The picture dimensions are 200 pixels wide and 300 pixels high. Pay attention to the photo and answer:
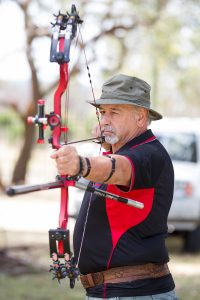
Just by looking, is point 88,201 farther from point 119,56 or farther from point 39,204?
point 39,204

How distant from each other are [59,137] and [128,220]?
451 millimetres

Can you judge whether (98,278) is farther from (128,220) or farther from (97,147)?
(97,147)

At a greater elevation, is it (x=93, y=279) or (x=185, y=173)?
(x=93, y=279)

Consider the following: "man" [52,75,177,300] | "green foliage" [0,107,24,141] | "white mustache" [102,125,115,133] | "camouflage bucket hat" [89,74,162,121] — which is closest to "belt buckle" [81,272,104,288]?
"man" [52,75,177,300]

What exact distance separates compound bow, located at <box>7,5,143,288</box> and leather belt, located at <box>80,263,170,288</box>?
0.10m

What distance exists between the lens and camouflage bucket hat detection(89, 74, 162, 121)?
320cm

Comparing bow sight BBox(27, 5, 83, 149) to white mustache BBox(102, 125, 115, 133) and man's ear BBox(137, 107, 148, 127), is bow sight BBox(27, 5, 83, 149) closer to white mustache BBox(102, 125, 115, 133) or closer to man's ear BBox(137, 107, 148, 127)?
white mustache BBox(102, 125, 115, 133)

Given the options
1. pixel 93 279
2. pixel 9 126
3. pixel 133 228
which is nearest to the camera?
pixel 133 228

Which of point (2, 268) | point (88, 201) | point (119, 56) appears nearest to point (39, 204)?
point (119, 56)

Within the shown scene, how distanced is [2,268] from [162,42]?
5.27 meters

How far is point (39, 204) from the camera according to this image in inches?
691

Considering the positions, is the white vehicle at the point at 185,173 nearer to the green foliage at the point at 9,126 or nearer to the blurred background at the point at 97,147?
the blurred background at the point at 97,147

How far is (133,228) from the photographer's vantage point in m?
3.13

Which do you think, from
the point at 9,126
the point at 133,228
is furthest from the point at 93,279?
the point at 9,126
